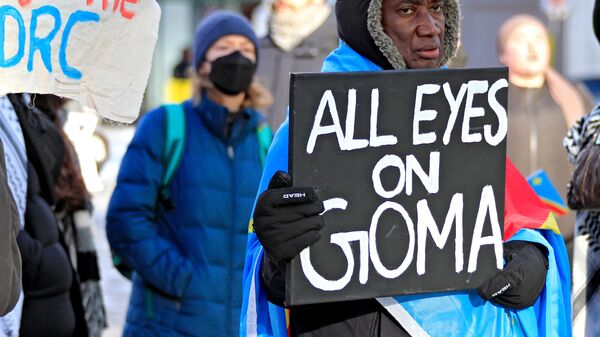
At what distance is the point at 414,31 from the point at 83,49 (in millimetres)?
908

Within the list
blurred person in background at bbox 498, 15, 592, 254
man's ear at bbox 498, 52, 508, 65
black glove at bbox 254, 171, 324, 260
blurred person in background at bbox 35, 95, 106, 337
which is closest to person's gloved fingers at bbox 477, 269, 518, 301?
black glove at bbox 254, 171, 324, 260

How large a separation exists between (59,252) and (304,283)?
1826 millimetres

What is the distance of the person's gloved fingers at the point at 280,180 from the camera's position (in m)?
3.35

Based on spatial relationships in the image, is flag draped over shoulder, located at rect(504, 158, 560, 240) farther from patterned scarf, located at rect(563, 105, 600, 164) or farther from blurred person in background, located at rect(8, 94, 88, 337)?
blurred person in background, located at rect(8, 94, 88, 337)

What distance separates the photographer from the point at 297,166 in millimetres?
3330

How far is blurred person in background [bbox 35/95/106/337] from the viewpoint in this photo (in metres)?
5.52

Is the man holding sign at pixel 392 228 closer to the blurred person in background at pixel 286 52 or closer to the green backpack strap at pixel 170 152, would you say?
the green backpack strap at pixel 170 152

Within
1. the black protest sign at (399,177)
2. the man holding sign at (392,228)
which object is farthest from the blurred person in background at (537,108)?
the black protest sign at (399,177)

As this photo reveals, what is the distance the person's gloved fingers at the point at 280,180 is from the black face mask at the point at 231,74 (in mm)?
2496

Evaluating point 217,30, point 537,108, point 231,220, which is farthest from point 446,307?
point 537,108

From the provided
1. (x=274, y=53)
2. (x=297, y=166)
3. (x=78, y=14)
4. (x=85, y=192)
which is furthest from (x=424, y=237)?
(x=274, y=53)

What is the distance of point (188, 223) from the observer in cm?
550

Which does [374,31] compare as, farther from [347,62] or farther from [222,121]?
[222,121]

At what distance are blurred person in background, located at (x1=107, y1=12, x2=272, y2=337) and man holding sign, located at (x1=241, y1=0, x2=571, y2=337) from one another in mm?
1678
